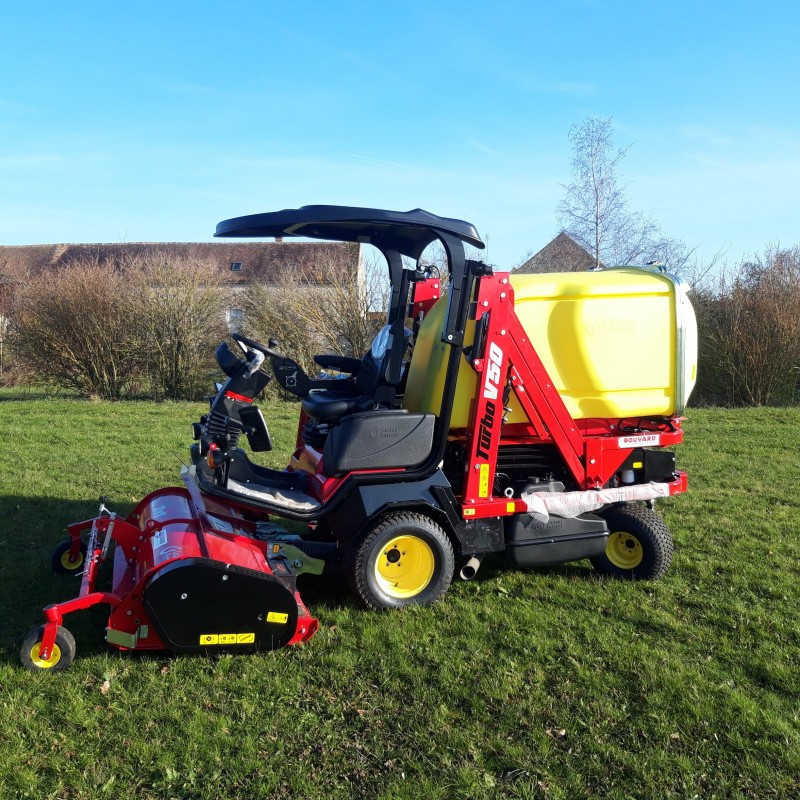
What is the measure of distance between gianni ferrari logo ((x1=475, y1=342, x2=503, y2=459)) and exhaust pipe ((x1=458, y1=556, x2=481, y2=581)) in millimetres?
701

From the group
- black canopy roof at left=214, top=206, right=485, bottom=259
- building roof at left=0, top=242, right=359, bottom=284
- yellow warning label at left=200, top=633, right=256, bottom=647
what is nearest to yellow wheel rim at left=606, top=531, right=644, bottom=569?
black canopy roof at left=214, top=206, right=485, bottom=259

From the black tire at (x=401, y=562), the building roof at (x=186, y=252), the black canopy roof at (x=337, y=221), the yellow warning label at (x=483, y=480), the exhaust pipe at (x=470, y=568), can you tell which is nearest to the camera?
the black canopy roof at (x=337, y=221)

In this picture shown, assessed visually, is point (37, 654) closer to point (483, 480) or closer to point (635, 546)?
point (483, 480)

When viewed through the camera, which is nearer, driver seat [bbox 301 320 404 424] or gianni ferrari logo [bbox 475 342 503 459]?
gianni ferrari logo [bbox 475 342 503 459]

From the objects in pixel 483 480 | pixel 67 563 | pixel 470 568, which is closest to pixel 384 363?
pixel 483 480

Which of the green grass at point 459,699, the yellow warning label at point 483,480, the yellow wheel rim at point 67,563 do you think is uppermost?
the yellow warning label at point 483,480

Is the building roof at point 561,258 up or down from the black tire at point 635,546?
up

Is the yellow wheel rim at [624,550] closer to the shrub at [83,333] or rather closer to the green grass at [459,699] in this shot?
the green grass at [459,699]

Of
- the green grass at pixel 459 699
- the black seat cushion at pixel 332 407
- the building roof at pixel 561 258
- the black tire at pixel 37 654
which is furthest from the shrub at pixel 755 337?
the black tire at pixel 37 654

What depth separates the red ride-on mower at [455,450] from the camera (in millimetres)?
4352

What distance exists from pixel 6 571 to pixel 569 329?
4055 millimetres

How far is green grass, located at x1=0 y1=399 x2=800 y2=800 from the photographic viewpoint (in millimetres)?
2889

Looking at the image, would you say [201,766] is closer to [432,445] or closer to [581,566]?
[432,445]

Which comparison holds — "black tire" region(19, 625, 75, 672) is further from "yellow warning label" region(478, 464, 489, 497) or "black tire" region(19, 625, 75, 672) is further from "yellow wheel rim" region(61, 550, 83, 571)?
"yellow warning label" region(478, 464, 489, 497)
